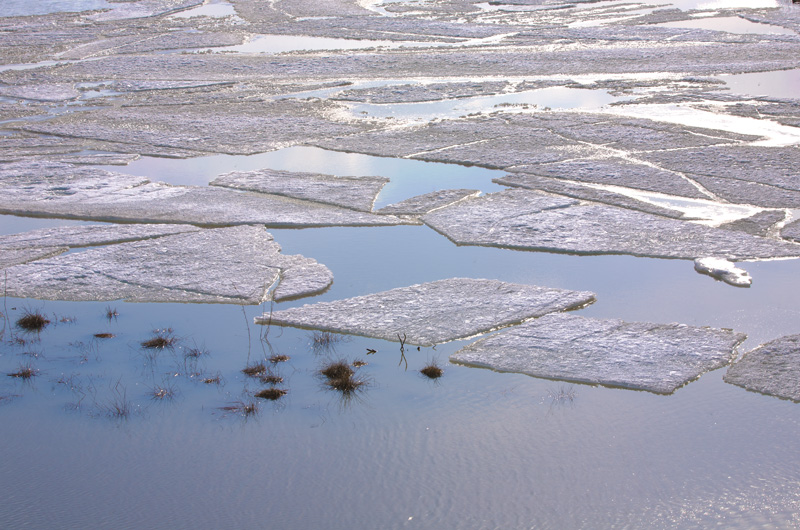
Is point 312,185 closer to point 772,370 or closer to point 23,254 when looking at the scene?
point 23,254

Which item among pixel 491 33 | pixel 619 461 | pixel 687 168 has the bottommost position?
pixel 619 461

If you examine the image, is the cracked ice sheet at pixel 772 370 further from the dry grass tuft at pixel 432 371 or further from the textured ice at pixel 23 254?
the textured ice at pixel 23 254

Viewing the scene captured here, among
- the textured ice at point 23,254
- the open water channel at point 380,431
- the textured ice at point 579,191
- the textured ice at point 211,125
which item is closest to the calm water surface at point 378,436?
the open water channel at point 380,431

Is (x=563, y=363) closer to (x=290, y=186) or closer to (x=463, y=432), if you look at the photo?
(x=463, y=432)

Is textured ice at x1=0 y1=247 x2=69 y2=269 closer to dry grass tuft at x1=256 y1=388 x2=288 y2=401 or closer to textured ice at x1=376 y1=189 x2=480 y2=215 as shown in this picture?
textured ice at x1=376 y1=189 x2=480 y2=215


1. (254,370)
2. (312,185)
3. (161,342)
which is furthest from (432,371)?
(312,185)

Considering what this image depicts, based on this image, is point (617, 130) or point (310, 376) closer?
point (310, 376)

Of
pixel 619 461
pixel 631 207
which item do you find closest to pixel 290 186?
pixel 631 207

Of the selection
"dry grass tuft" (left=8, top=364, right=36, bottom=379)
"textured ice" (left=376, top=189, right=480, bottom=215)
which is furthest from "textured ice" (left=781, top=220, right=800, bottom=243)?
"dry grass tuft" (left=8, top=364, right=36, bottom=379)
